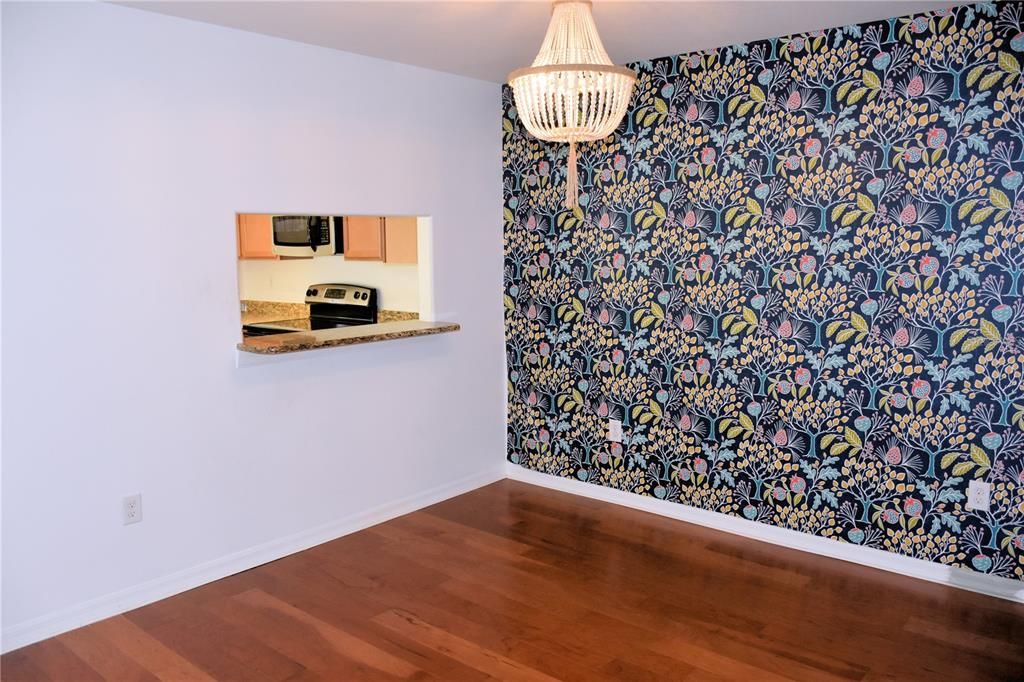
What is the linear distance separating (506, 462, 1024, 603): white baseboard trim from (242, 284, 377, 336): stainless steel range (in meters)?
1.44

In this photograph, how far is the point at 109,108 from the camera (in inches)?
121

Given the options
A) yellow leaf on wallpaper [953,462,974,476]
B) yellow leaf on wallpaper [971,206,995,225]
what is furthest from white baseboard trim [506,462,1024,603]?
yellow leaf on wallpaper [971,206,995,225]

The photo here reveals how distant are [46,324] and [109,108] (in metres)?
0.83

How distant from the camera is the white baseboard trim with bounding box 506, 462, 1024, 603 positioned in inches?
131

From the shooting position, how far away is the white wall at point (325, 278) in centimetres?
522

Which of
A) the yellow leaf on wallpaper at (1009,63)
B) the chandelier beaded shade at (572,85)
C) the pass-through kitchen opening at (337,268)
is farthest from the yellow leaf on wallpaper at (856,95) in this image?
the pass-through kitchen opening at (337,268)

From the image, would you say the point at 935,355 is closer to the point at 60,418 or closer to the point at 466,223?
the point at 466,223

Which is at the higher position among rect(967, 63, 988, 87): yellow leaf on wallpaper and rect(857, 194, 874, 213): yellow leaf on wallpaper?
rect(967, 63, 988, 87): yellow leaf on wallpaper

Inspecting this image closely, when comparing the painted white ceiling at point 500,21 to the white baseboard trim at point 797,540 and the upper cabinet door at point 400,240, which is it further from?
the white baseboard trim at point 797,540

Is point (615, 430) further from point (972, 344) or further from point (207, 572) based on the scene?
point (207, 572)

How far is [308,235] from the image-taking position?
5344mm

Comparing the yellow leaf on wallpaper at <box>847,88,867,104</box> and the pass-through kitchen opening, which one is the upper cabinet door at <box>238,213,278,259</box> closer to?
the pass-through kitchen opening

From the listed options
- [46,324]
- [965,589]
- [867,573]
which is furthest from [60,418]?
[965,589]

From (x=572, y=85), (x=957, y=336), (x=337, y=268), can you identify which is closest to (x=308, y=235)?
(x=337, y=268)
